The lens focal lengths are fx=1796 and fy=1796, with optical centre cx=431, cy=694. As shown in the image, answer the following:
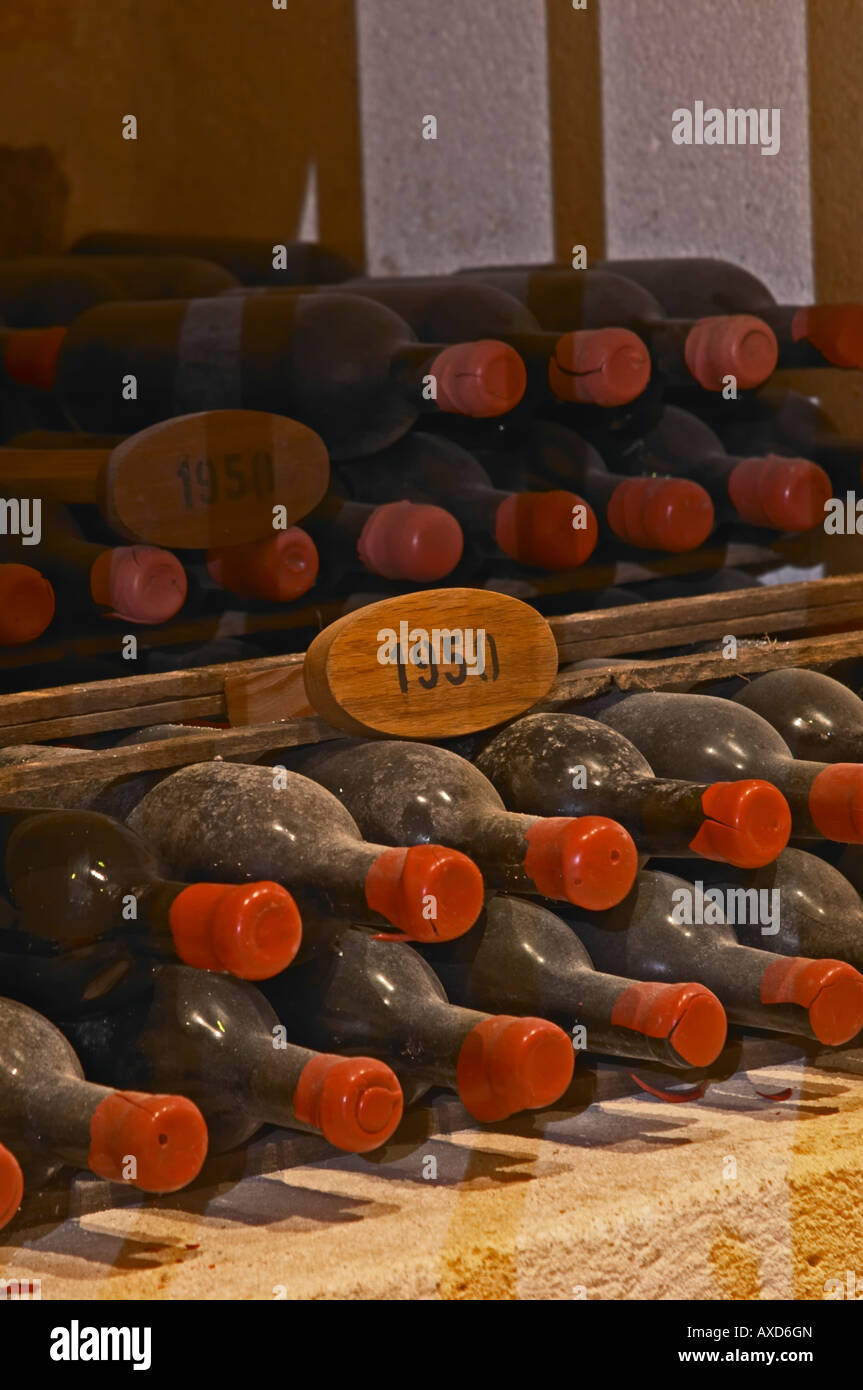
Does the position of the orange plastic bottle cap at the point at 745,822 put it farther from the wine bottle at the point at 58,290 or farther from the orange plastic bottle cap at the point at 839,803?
the wine bottle at the point at 58,290

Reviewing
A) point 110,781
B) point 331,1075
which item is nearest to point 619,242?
point 110,781

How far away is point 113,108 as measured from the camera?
0.91m

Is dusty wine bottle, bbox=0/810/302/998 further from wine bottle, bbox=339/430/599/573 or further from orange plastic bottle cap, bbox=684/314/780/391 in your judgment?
orange plastic bottle cap, bbox=684/314/780/391

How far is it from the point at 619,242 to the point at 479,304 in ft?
0.45

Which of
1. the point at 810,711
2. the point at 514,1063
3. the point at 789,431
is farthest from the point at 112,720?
the point at 789,431

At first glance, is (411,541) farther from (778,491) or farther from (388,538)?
(778,491)

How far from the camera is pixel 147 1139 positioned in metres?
0.70

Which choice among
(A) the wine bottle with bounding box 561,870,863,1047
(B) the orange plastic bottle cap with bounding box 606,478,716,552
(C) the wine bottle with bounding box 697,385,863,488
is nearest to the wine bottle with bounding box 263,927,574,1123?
(A) the wine bottle with bounding box 561,870,863,1047

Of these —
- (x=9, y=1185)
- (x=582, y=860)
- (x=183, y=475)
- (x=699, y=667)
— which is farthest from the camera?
(x=699, y=667)

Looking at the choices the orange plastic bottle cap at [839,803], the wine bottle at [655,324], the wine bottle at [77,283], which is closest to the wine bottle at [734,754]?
the orange plastic bottle cap at [839,803]

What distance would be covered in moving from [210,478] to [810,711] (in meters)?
0.35

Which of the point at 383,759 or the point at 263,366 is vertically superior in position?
the point at 263,366
